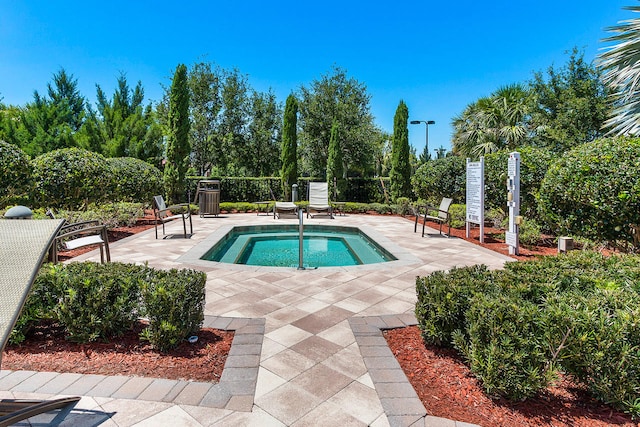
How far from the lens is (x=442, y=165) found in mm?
10773

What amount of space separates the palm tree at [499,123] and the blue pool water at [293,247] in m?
8.47

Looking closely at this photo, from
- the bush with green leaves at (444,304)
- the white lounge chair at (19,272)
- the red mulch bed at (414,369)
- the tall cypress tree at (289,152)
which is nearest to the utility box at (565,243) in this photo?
the bush with green leaves at (444,304)

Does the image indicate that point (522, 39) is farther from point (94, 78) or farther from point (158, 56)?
point (94, 78)

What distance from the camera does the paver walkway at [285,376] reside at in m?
1.67

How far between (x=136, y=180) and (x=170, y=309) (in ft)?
28.4

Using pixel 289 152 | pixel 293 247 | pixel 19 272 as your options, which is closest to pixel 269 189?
pixel 289 152

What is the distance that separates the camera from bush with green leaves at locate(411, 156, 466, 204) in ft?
34.3

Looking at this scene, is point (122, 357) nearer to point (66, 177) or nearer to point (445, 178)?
point (66, 177)

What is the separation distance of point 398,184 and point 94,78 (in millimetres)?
20166

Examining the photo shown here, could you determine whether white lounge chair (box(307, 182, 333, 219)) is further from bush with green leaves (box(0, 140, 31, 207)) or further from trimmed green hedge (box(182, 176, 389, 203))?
bush with green leaves (box(0, 140, 31, 207))

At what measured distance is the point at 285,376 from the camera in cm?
204

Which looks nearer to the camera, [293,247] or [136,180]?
[293,247]

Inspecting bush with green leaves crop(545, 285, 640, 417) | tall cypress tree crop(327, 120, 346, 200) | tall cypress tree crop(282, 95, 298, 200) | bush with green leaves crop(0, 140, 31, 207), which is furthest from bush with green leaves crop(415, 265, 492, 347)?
tall cypress tree crop(282, 95, 298, 200)

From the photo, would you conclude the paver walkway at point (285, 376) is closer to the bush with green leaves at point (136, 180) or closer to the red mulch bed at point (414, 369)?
the red mulch bed at point (414, 369)
